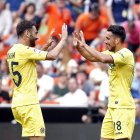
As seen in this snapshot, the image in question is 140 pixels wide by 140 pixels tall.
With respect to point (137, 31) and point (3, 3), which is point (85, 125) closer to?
point (137, 31)

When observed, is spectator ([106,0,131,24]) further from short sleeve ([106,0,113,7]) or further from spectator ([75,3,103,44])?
spectator ([75,3,103,44])

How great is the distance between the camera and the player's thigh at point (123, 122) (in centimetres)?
1148

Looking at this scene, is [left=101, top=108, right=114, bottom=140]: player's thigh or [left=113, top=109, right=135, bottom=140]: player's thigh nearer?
[left=113, top=109, right=135, bottom=140]: player's thigh

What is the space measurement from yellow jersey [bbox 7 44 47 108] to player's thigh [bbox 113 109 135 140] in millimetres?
1174

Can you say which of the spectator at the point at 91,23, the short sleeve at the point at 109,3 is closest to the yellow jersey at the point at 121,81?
the spectator at the point at 91,23

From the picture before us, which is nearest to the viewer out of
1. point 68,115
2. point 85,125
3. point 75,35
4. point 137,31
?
point 75,35

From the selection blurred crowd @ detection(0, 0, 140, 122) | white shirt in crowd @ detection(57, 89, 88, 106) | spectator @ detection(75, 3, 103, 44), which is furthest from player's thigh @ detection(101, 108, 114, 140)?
spectator @ detection(75, 3, 103, 44)

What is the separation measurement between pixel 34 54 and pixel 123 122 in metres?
1.59

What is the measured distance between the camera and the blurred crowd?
1612 cm

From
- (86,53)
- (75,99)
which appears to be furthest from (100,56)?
(75,99)

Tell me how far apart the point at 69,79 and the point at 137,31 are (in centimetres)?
218

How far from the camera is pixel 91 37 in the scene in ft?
60.6

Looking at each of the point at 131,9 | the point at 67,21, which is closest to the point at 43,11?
the point at 67,21

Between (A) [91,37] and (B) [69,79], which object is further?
(A) [91,37]
